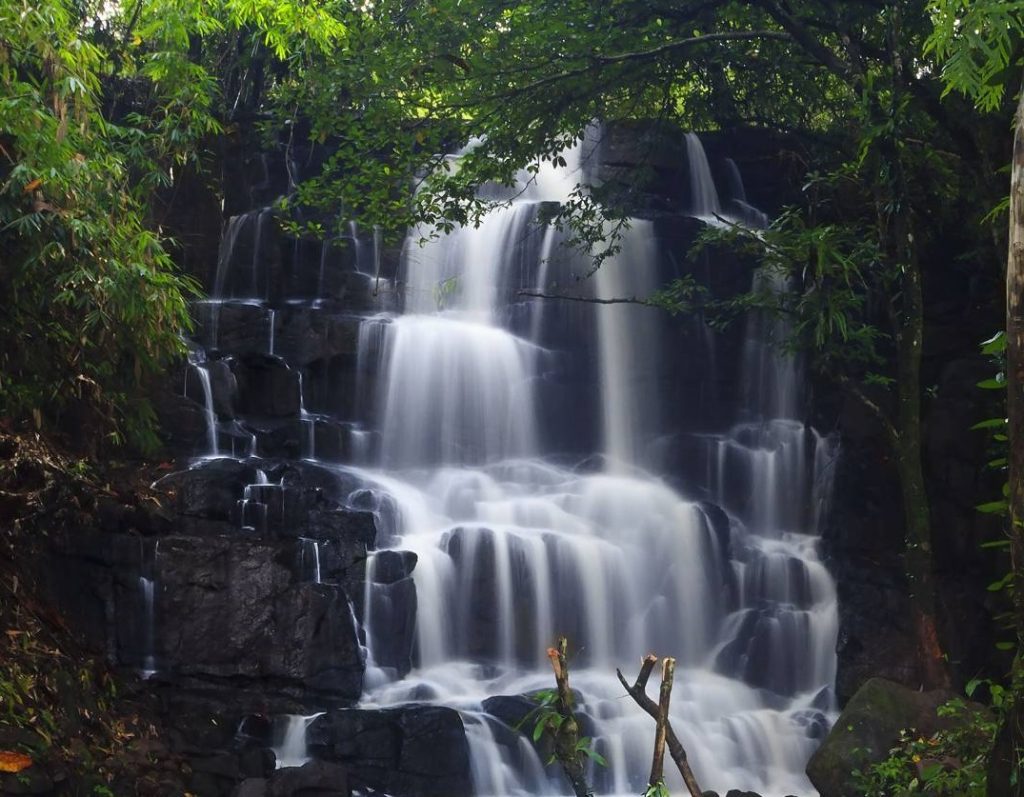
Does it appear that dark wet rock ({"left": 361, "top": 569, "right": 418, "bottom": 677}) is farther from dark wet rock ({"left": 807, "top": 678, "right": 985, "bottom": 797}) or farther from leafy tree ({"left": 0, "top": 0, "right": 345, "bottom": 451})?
dark wet rock ({"left": 807, "top": 678, "right": 985, "bottom": 797})

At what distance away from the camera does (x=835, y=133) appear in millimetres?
12281

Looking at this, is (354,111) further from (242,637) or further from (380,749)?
(380,749)

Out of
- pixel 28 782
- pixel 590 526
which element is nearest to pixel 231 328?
pixel 590 526

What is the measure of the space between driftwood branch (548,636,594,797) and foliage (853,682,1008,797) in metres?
2.17

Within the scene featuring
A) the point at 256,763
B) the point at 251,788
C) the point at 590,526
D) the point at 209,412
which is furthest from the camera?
the point at 590,526

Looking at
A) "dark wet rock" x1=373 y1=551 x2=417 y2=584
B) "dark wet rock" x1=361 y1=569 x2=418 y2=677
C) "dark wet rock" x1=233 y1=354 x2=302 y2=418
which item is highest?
"dark wet rock" x1=233 y1=354 x2=302 y2=418

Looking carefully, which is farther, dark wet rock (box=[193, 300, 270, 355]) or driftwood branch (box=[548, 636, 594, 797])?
dark wet rock (box=[193, 300, 270, 355])

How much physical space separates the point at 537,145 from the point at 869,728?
20.3 ft

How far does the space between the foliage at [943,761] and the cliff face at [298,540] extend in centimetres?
292

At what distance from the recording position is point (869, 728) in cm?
855

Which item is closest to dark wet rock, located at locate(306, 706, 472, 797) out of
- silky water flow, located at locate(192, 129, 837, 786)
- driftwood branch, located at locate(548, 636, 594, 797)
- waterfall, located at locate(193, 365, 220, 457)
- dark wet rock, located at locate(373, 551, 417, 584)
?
silky water flow, located at locate(192, 129, 837, 786)

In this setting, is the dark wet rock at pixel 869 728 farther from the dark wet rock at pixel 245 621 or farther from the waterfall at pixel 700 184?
the waterfall at pixel 700 184

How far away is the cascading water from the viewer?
1031 centimetres

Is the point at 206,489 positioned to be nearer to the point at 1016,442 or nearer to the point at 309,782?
the point at 309,782
